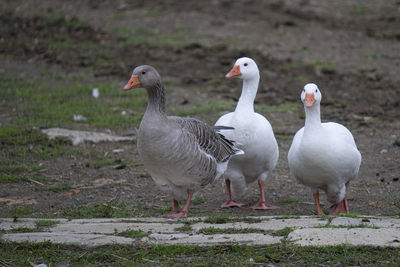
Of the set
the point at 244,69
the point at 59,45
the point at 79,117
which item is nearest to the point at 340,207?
the point at 244,69

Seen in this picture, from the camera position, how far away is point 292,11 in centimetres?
1781

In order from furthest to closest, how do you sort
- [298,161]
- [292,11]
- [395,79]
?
1. [292,11]
2. [395,79]
3. [298,161]

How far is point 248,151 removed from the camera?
23.4 feet

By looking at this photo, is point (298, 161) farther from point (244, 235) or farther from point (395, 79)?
point (395, 79)

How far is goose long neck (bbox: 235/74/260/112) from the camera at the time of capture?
7441mm

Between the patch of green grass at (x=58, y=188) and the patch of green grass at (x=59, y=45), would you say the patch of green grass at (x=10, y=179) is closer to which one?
the patch of green grass at (x=58, y=188)

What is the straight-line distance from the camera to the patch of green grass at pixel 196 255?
469cm

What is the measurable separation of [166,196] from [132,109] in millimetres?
3737

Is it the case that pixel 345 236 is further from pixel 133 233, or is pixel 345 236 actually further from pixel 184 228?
pixel 133 233

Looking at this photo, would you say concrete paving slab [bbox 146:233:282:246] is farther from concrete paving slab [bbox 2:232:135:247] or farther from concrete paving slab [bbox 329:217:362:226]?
concrete paving slab [bbox 329:217:362:226]

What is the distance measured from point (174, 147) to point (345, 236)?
1967mm

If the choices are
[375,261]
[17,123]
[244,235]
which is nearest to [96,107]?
[17,123]

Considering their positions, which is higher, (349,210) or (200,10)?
(200,10)

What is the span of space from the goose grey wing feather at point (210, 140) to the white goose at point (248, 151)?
9.3 inches
